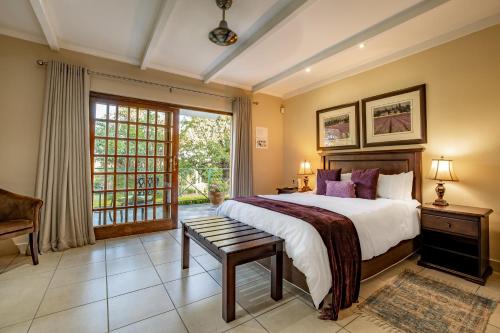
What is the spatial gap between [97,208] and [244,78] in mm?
3378

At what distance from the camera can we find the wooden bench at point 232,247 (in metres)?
1.74

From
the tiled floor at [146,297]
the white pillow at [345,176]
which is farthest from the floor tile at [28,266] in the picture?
the white pillow at [345,176]

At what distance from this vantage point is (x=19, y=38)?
3018mm

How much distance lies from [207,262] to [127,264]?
93cm

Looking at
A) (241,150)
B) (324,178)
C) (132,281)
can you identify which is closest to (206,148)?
(241,150)

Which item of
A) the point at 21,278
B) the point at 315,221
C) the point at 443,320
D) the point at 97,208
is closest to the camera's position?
the point at 443,320

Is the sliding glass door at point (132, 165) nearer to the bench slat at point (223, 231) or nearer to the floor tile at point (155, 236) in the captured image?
the floor tile at point (155, 236)

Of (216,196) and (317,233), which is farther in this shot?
(216,196)

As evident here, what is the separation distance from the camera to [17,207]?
273cm

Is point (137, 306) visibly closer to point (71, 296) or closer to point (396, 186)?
point (71, 296)

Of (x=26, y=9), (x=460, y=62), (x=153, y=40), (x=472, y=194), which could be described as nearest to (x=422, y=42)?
(x=460, y=62)

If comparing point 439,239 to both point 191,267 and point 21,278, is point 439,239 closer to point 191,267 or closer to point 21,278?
point 191,267

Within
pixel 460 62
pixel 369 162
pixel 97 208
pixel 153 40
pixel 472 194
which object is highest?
pixel 153 40

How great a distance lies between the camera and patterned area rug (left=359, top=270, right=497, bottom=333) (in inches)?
66.6
